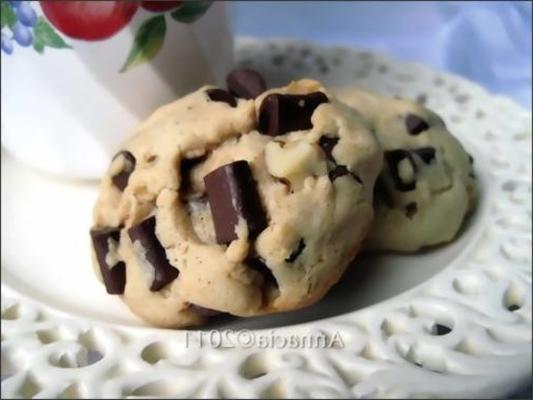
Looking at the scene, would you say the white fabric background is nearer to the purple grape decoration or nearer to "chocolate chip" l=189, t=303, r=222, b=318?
the purple grape decoration

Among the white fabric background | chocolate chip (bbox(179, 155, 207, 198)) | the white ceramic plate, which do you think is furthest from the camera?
the white fabric background

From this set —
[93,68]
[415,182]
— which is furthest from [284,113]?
[93,68]

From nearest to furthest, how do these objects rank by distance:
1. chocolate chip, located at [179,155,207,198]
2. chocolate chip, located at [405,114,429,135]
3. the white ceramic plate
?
1. the white ceramic plate
2. chocolate chip, located at [179,155,207,198]
3. chocolate chip, located at [405,114,429,135]

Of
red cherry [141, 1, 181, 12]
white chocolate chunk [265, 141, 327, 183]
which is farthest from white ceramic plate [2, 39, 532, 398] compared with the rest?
red cherry [141, 1, 181, 12]

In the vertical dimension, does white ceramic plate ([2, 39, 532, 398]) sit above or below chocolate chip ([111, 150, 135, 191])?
below

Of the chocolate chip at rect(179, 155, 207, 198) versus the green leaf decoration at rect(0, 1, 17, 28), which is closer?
the chocolate chip at rect(179, 155, 207, 198)

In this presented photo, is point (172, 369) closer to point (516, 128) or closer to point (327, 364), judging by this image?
point (327, 364)
